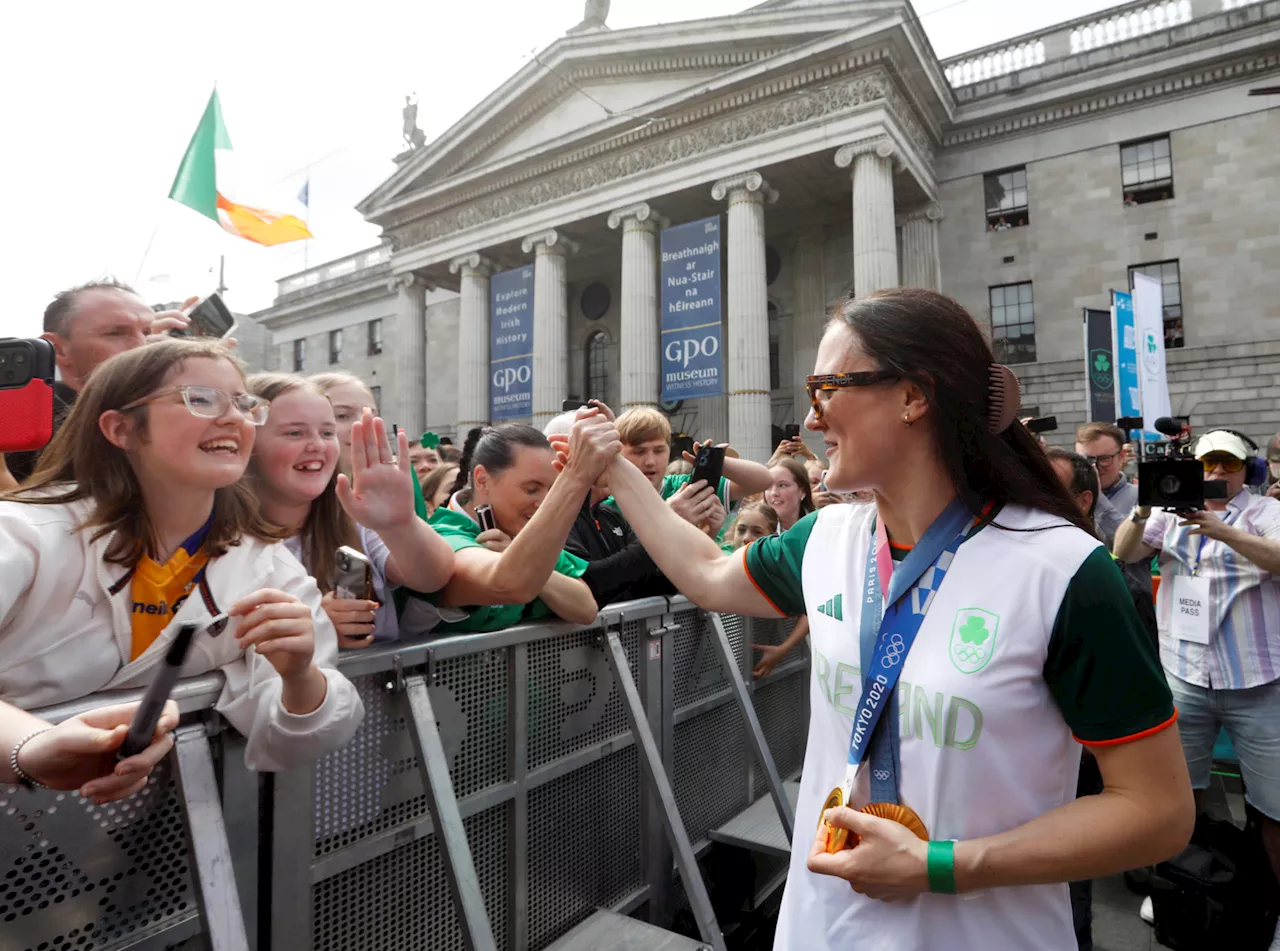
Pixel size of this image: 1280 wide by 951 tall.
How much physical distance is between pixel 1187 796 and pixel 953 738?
45 cm

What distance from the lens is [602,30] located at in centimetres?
2450

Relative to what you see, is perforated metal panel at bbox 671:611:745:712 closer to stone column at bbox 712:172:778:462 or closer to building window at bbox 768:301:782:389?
stone column at bbox 712:172:778:462

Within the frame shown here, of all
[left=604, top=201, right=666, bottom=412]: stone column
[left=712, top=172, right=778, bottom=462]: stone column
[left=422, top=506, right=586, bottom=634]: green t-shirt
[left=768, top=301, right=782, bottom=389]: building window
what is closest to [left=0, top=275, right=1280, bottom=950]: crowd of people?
[left=422, top=506, right=586, bottom=634]: green t-shirt

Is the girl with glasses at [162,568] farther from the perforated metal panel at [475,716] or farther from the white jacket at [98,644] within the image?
the perforated metal panel at [475,716]

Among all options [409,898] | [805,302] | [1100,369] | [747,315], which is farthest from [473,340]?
[409,898]

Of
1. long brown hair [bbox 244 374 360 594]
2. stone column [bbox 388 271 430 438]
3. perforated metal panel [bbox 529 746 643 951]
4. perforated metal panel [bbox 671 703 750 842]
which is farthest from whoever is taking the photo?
stone column [bbox 388 271 430 438]

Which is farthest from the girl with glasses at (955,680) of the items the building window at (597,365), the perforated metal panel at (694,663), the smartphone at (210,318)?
the building window at (597,365)

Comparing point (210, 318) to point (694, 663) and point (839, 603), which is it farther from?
point (839, 603)

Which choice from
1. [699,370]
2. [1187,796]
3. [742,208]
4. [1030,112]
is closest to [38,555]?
[1187,796]

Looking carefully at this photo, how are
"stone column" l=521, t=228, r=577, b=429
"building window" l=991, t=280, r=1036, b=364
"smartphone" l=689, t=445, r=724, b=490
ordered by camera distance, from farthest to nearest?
1. "stone column" l=521, t=228, r=577, b=429
2. "building window" l=991, t=280, r=1036, b=364
3. "smartphone" l=689, t=445, r=724, b=490

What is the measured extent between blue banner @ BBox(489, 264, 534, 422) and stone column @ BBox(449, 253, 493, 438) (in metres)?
1.78

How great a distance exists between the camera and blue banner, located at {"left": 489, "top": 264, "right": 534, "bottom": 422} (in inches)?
981

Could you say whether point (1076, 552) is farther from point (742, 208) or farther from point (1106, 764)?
point (742, 208)

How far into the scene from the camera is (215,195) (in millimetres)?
10172
